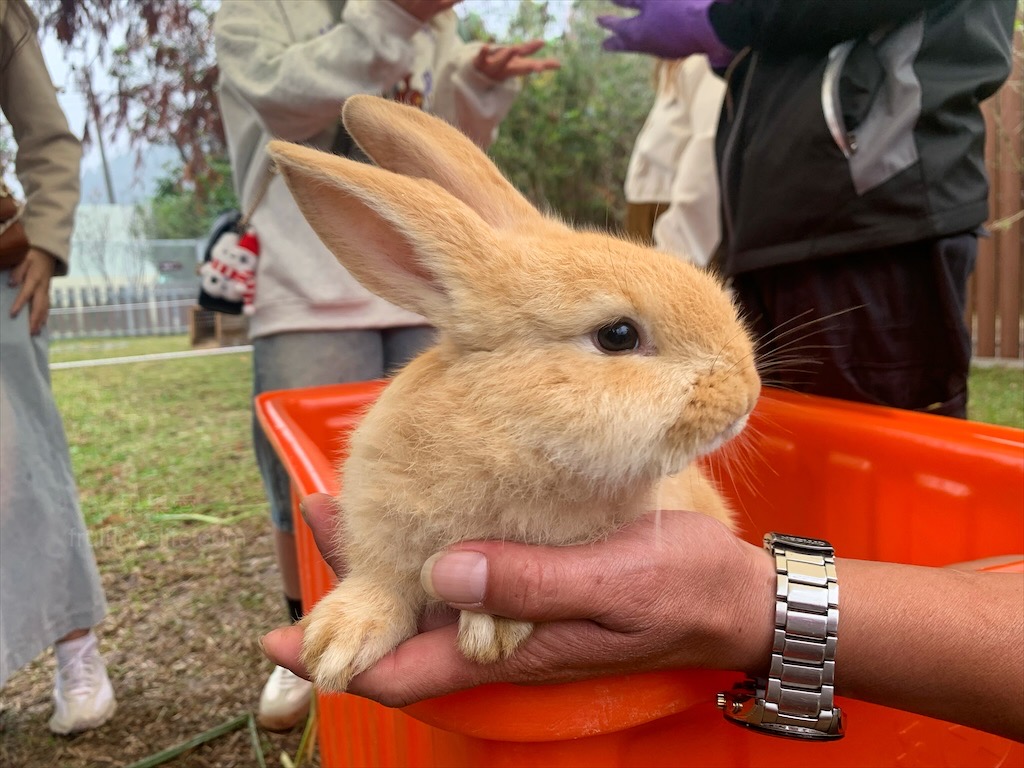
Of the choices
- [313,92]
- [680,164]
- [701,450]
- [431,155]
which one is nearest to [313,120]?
[313,92]

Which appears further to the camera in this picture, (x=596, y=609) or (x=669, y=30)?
(x=669, y=30)

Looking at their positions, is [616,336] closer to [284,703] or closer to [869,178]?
[869,178]

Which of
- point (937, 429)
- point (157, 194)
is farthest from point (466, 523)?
point (157, 194)

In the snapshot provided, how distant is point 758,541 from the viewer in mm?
1122

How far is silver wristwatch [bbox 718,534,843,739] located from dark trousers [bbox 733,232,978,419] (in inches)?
18.8

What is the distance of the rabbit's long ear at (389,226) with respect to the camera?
511 millimetres

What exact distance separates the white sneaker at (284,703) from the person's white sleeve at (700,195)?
4.16 ft

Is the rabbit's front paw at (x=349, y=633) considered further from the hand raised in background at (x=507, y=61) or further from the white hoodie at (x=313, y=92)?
the hand raised in background at (x=507, y=61)

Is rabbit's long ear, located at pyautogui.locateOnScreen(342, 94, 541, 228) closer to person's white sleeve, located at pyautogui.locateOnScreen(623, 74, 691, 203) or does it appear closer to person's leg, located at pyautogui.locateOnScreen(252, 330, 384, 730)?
person's leg, located at pyautogui.locateOnScreen(252, 330, 384, 730)

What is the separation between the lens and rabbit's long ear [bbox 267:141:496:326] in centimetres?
51

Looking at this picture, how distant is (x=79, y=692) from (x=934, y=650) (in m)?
1.48

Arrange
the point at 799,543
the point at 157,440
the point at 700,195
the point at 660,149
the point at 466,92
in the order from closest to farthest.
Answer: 1. the point at 799,543
2. the point at 466,92
3. the point at 700,195
4. the point at 660,149
5. the point at 157,440

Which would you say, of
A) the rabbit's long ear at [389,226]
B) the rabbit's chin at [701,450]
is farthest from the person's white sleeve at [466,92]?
the rabbit's chin at [701,450]

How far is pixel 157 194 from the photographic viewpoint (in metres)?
1.48
